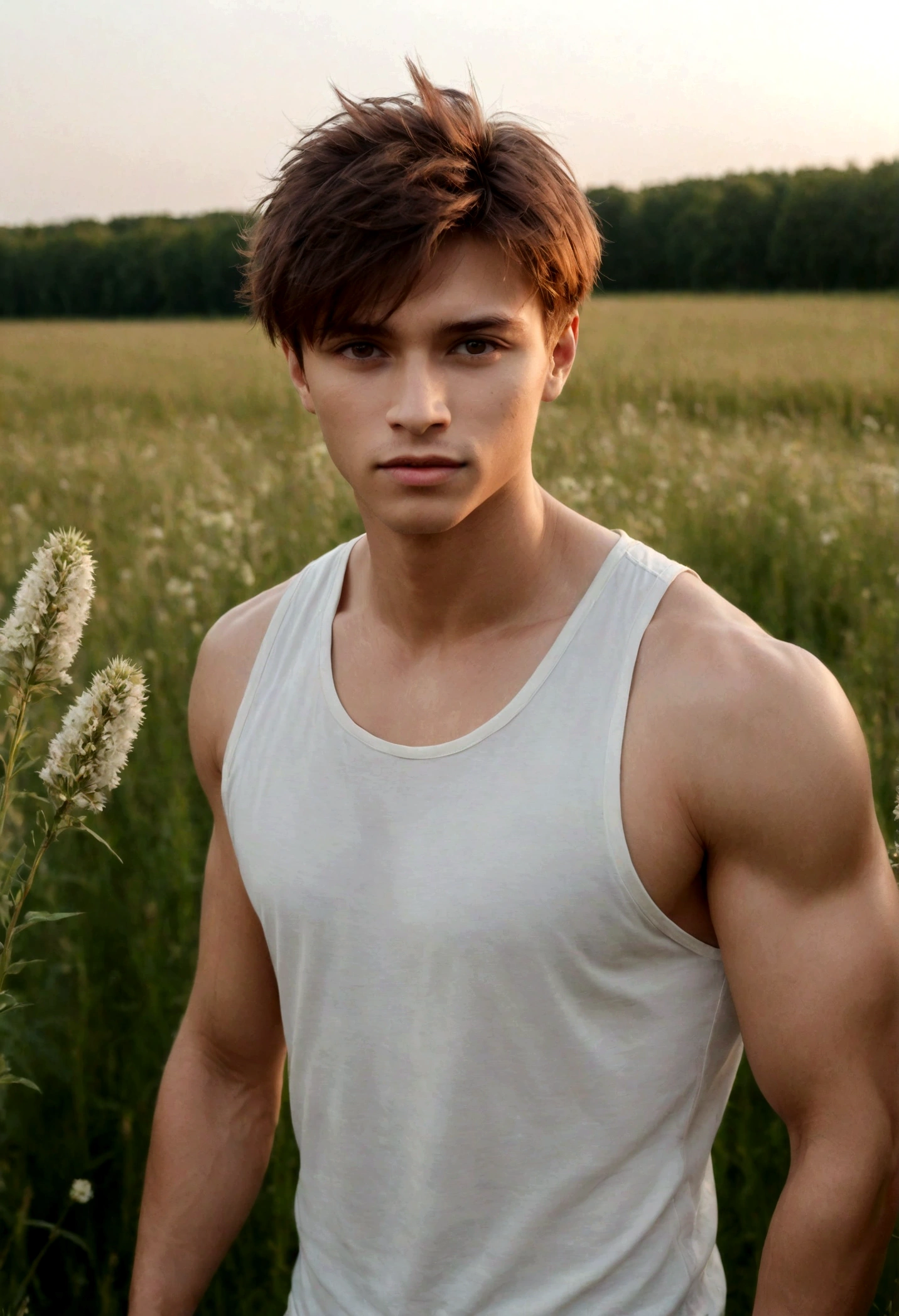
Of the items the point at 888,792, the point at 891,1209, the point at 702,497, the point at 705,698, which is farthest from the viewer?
the point at 702,497

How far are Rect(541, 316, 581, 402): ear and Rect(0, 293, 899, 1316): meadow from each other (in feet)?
4.05

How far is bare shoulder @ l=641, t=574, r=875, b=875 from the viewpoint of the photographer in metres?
1.26

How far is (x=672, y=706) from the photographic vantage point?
1.35 m

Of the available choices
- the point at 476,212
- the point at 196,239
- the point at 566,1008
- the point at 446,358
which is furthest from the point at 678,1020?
the point at 196,239

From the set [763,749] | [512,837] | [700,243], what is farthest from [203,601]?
[700,243]

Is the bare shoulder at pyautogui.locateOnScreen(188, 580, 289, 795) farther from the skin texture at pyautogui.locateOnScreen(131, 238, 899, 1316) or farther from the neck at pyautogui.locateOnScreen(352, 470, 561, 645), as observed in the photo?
the neck at pyautogui.locateOnScreen(352, 470, 561, 645)

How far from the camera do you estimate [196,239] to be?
18.5 meters

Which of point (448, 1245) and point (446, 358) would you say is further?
point (448, 1245)

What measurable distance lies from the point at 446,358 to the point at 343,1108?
1025mm

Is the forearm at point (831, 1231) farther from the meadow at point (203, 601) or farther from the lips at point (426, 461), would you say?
the lips at point (426, 461)

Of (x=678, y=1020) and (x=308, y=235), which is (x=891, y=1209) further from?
(x=308, y=235)

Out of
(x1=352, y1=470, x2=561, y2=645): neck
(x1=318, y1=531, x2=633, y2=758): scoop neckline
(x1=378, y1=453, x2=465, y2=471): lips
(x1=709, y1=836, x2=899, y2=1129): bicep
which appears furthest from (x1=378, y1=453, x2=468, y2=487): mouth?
Result: (x1=709, y1=836, x2=899, y2=1129): bicep

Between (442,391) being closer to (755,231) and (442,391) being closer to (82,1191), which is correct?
(82,1191)

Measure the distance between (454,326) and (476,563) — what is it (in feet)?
1.05
